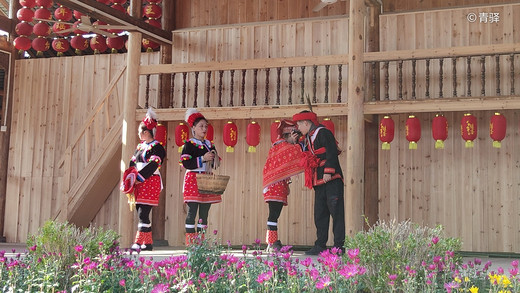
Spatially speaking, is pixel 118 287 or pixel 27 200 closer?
pixel 118 287

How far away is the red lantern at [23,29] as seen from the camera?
37.8 feet

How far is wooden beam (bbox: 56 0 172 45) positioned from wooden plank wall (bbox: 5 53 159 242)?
2.07 feet

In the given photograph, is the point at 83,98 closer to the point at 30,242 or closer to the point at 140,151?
the point at 140,151

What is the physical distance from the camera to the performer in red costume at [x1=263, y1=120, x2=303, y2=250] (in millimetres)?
8031

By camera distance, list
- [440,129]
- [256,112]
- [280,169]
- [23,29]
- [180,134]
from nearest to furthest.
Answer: [280,169], [440,129], [256,112], [180,134], [23,29]

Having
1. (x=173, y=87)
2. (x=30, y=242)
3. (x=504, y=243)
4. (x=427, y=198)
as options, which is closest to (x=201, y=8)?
(x=173, y=87)

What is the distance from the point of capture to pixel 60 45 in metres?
11.8

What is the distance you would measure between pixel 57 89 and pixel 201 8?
2.81m

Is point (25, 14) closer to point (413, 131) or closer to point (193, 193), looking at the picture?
point (193, 193)

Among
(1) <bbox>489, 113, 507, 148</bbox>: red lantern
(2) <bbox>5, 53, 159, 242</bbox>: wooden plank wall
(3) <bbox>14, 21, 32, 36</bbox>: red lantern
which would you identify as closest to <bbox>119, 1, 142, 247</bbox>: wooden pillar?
(2) <bbox>5, 53, 159, 242</bbox>: wooden plank wall

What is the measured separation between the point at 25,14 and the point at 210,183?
221 inches

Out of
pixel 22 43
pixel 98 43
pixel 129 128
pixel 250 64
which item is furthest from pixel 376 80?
pixel 22 43

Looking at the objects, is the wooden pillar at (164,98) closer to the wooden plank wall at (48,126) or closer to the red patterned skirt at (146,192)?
the wooden plank wall at (48,126)

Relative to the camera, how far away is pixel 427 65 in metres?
8.84
